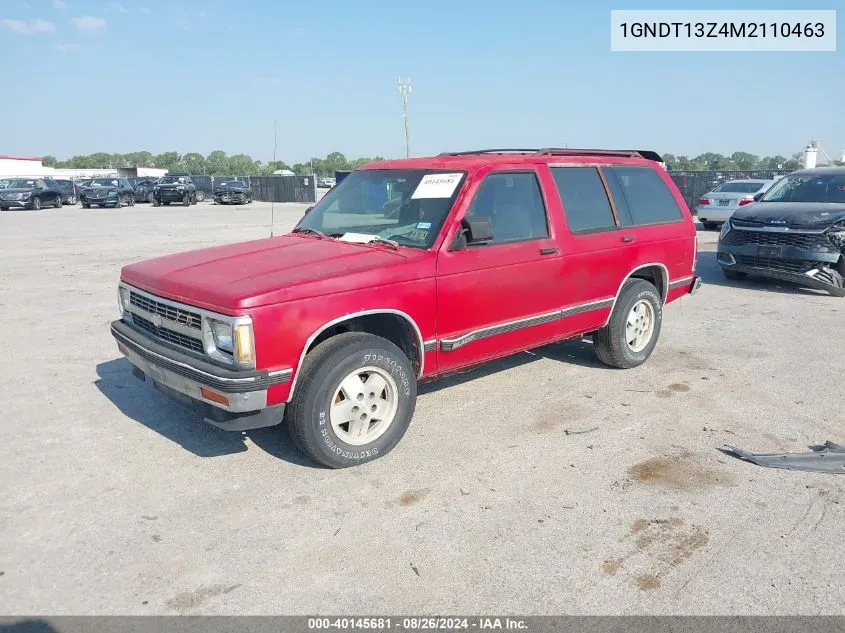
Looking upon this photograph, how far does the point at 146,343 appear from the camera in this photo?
4242 mm

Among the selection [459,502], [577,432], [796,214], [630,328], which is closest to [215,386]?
[459,502]

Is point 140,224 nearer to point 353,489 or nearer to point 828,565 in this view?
point 353,489

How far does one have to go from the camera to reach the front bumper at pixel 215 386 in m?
3.61

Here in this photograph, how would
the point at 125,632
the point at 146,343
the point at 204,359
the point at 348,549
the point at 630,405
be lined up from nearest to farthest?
the point at 125,632, the point at 348,549, the point at 204,359, the point at 146,343, the point at 630,405

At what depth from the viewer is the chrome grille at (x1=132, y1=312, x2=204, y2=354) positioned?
3.90 metres

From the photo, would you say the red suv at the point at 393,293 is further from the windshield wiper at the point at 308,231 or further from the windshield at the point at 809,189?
the windshield at the point at 809,189

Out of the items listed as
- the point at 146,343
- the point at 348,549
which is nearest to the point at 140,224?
the point at 146,343

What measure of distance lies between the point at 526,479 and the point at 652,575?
1.04 metres

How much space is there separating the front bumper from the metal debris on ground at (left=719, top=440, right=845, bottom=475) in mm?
2922

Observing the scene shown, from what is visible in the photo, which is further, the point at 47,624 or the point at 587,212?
the point at 587,212

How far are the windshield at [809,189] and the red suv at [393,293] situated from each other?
5.55m

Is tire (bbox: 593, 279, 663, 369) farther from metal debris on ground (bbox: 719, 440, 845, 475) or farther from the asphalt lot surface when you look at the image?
metal debris on ground (bbox: 719, 440, 845, 475)

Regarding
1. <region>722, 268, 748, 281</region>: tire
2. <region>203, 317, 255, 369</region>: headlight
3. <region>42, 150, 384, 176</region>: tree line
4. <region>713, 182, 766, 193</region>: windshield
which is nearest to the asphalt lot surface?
<region>203, 317, 255, 369</region>: headlight

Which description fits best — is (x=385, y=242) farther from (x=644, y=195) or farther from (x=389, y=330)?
(x=644, y=195)
